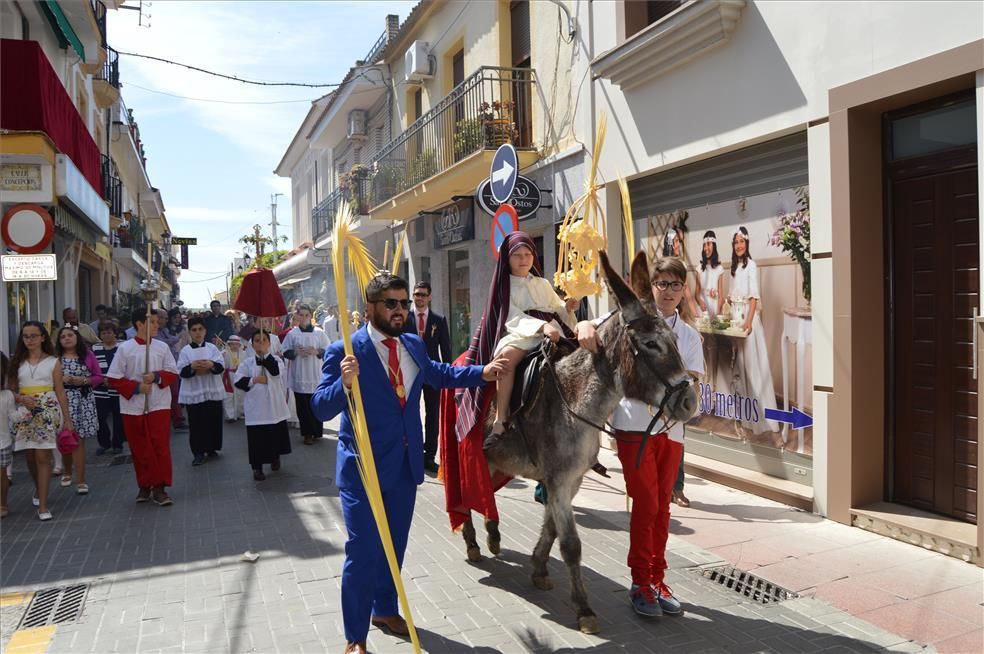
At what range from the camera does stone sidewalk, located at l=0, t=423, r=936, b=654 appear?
3895 mm

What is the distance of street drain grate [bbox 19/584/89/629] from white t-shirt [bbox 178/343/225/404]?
4.25 metres

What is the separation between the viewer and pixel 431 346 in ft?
27.6

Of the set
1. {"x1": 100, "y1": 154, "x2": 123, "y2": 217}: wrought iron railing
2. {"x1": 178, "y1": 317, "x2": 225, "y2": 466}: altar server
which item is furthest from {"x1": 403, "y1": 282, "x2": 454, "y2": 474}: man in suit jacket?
{"x1": 100, "y1": 154, "x2": 123, "y2": 217}: wrought iron railing

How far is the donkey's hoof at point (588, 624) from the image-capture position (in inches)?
155

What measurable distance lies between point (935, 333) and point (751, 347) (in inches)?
74.9

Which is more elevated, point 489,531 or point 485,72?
point 485,72

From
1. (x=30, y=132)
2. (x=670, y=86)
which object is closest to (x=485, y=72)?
(x=670, y=86)

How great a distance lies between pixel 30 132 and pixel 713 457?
32.3 ft

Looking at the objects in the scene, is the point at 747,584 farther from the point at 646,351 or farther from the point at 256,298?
the point at 256,298

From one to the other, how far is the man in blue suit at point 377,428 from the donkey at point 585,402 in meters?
0.90

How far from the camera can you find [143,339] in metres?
7.30

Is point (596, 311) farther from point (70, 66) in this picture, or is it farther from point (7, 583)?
point (70, 66)

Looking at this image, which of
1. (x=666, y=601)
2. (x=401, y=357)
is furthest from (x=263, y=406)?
(x=666, y=601)

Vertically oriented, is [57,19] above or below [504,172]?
above
